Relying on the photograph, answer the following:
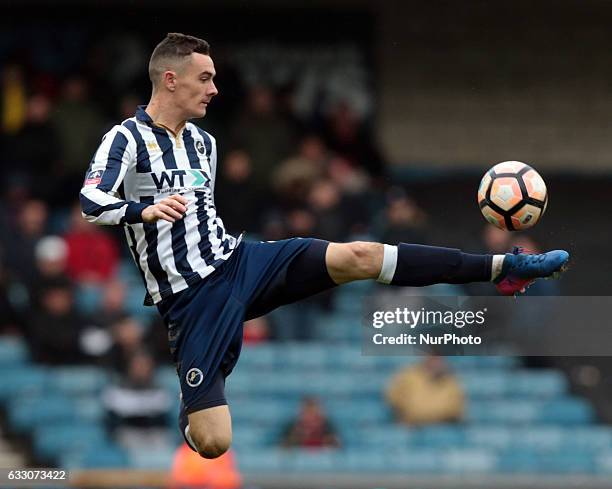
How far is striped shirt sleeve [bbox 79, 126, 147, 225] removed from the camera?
6.36 metres

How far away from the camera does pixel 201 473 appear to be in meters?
10.6

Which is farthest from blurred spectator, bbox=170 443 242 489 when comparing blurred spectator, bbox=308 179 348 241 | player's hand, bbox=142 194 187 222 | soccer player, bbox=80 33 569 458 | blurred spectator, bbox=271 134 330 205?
player's hand, bbox=142 194 187 222

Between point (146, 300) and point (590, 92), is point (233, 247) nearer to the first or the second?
point (146, 300)

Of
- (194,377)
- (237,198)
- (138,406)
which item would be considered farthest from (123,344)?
(194,377)

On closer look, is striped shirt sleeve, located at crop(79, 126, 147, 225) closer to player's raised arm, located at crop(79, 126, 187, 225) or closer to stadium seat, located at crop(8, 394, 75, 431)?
player's raised arm, located at crop(79, 126, 187, 225)

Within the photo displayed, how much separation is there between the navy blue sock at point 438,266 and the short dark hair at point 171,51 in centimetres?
144

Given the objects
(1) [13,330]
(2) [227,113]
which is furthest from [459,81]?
(1) [13,330]

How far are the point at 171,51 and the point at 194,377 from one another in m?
1.62

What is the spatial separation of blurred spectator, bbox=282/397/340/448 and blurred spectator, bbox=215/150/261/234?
75.3 inches

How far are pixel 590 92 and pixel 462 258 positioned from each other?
26.9ft

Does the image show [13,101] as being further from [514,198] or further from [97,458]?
[514,198]

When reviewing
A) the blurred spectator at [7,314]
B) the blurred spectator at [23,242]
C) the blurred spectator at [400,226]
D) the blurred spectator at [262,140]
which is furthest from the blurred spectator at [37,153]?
the blurred spectator at [400,226]

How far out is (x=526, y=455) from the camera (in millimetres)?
12047

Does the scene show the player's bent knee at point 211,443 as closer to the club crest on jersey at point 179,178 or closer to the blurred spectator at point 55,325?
the club crest on jersey at point 179,178
